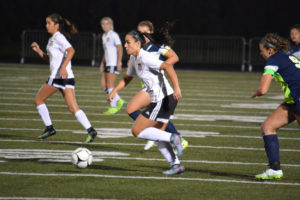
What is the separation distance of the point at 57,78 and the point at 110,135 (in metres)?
1.39

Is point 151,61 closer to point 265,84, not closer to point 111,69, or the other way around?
point 265,84

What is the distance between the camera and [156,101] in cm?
759

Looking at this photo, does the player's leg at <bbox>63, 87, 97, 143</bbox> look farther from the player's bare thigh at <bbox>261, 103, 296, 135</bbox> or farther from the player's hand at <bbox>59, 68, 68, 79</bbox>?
the player's bare thigh at <bbox>261, 103, 296, 135</bbox>

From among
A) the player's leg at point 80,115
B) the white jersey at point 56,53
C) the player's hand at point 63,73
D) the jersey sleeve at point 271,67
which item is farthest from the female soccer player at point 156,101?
the white jersey at point 56,53

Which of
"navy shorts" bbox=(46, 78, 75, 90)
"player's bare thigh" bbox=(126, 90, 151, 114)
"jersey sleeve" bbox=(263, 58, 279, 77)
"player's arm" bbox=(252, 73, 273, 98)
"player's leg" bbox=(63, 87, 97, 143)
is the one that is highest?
"jersey sleeve" bbox=(263, 58, 279, 77)

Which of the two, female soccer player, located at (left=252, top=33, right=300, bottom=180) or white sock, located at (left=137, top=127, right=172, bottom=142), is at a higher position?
female soccer player, located at (left=252, top=33, right=300, bottom=180)

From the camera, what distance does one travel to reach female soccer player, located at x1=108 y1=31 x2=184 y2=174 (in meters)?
7.37

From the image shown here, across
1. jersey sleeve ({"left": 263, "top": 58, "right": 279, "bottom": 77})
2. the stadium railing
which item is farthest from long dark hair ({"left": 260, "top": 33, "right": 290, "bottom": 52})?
the stadium railing

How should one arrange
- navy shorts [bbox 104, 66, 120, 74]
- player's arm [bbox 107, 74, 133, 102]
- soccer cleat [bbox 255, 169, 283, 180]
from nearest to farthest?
1. soccer cleat [bbox 255, 169, 283, 180]
2. player's arm [bbox 107, 74, 133, 102]
3. navy shorts [bbox 104, 66, 120, 74]

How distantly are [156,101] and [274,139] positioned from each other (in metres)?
1.47

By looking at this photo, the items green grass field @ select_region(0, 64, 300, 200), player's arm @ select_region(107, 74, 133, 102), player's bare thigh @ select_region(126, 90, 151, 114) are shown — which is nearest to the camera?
green grass field @ select_region(0, 64, 300, 200)

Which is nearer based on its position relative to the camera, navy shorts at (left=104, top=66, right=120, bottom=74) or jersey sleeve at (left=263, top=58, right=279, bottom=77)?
jersey sleeve at (left=263, top=58, right=279, bottom=77)

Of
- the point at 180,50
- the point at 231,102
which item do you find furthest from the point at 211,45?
the point at 231,102

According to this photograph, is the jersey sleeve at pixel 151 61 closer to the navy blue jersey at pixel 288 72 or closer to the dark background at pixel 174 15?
the navy blue jersey at pixel 288 72
